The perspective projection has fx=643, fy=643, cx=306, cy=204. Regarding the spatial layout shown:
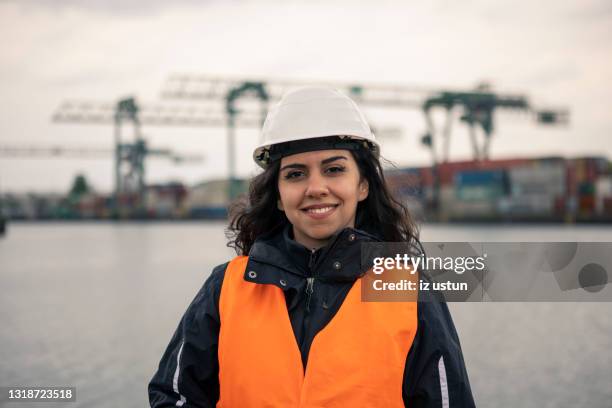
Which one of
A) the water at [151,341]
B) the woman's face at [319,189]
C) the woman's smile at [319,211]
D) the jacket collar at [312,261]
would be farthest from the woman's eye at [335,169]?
the water at [151,341]

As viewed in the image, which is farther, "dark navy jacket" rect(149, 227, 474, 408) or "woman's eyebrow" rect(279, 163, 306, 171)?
"woman's eyebrow" rect(279, 163, 306, 171)

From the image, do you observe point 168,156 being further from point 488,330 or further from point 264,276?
point 264,276

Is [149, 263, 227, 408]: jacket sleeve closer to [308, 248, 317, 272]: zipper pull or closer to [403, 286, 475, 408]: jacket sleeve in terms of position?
[308, 248, 317, 272]: zipper pull

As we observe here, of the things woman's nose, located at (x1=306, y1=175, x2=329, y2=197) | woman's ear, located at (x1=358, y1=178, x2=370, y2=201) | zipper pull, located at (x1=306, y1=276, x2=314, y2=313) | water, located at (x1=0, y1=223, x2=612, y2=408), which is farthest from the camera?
water, located at (x1=0, y1=223, x2=612, y2=408)

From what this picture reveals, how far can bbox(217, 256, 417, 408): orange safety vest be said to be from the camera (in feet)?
5.33

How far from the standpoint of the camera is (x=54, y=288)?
36.7 feet

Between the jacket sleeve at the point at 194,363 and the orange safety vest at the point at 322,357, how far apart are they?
65 mm

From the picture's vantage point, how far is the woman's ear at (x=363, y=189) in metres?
2.05

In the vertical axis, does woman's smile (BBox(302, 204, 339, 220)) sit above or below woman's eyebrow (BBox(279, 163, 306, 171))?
below

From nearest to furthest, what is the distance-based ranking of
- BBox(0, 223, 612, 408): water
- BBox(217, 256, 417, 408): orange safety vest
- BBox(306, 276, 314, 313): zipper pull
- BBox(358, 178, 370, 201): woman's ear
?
BBox(217, 256, 417, 408): orange safety vest
BBox(306, 276, 314, 313): zipper pull
BBox(358, 178, 370, 201): woman's ear
BBox(0, 223, 612, 408): water

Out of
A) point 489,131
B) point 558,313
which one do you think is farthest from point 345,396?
point 489,131

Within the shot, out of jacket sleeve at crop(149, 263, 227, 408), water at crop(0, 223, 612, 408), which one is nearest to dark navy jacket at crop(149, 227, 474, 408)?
jacket sleeve at crop(149, 263, 227, 408)

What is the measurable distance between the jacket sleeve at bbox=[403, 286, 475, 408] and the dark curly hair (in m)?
0.42

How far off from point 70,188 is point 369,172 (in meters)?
109
